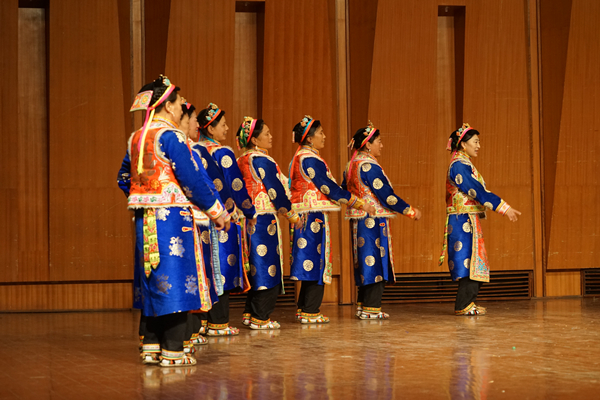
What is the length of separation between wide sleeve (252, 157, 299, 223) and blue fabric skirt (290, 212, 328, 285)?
13.6 inches

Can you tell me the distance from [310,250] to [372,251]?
0.56 metres

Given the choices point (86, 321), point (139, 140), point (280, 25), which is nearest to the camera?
point (139, 140)

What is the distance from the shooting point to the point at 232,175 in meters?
4.84

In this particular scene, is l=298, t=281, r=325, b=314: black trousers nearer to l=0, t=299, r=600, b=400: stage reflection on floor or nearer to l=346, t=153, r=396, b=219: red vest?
l=0, t=299, r=600, b=400: stage reflection on floor

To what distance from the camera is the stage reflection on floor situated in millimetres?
3113

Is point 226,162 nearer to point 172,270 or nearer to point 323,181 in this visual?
point 323,181

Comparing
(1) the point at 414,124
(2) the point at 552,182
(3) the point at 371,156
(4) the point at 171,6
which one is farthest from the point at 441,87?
(4) the point at 171,6

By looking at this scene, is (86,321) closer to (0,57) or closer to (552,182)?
(0,57)

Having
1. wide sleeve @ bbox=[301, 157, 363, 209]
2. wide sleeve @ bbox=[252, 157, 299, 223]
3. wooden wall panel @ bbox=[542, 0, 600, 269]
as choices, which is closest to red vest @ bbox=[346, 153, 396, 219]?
wide sleeve @ bbox=[301, 157, 363, 209]

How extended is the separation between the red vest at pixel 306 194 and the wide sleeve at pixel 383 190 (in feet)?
1.14

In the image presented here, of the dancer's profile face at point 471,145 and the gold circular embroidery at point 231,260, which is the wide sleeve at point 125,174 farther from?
the dancer's profile face at point 471,145

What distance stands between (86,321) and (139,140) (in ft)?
9.04

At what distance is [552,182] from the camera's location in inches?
290

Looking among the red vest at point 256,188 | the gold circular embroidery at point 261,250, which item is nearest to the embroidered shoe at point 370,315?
the gold circular embroidery at point 261,250
